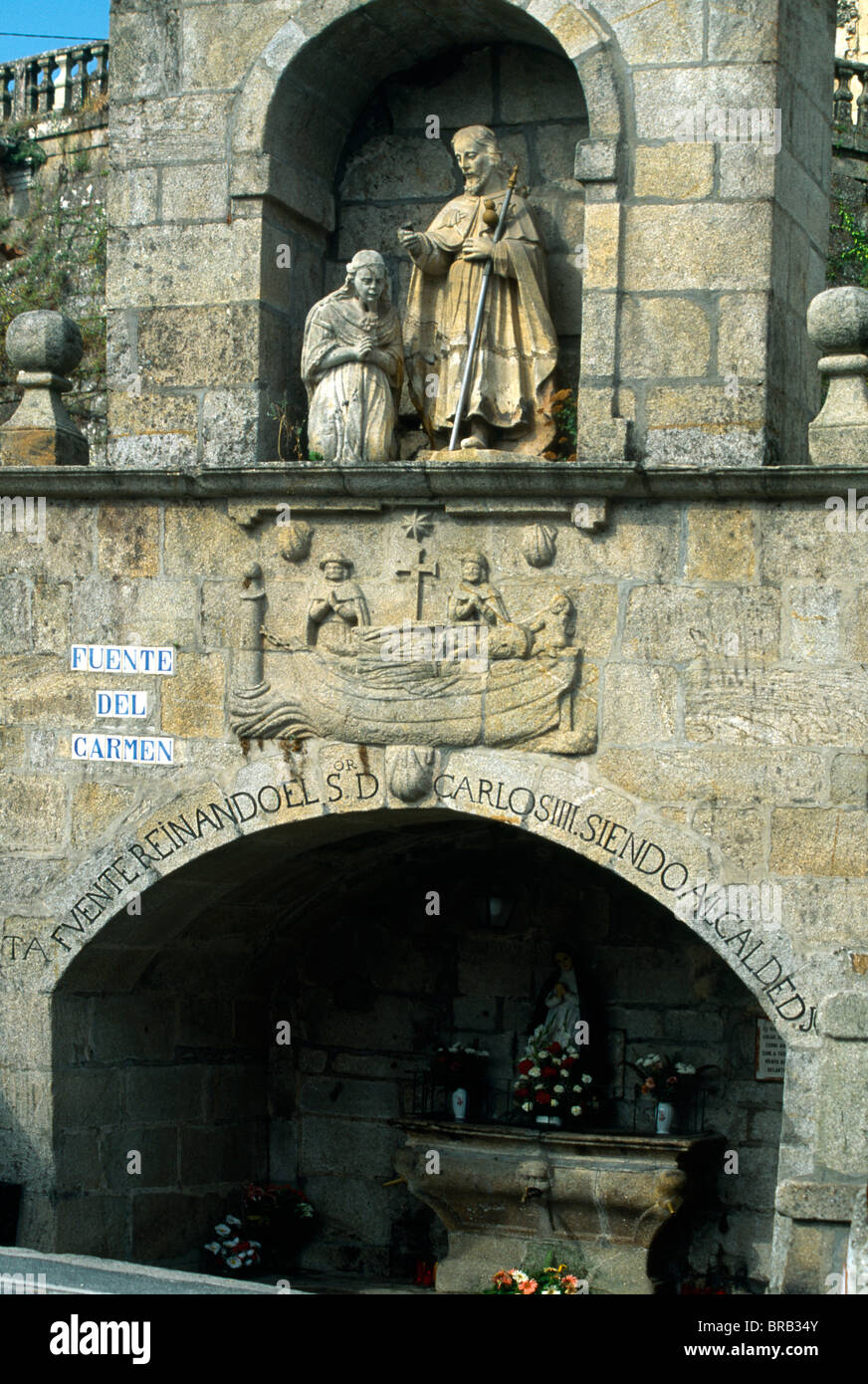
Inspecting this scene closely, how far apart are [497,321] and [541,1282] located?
3.94 m

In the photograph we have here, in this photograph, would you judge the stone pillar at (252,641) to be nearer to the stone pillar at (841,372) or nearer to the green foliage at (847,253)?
the stone pillar at (841,372)

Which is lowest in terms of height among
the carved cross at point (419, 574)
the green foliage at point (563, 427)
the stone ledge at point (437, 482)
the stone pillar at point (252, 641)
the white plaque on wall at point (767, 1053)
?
the white plaque on wall at point (767, 1053)

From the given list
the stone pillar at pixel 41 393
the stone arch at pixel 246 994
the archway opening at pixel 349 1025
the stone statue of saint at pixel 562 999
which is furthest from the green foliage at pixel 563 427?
the stone statue of saint at pixel 562 999

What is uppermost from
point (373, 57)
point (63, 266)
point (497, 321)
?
point (63, 266)

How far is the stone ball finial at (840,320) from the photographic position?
29.8 feet

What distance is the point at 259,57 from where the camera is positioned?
Result: 33.2ft

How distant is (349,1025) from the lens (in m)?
11.3

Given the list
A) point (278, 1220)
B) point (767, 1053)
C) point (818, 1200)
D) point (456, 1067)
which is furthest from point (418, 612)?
point (278, 1220)

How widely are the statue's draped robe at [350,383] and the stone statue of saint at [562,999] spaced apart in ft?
7.94

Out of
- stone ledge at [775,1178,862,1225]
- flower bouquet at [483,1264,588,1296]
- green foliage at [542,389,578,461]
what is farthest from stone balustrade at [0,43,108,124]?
stone ledge at [775,1178,862,1225]

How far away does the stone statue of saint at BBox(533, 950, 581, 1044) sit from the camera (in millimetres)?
10672

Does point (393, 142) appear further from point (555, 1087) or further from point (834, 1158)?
point (834, 1158)
